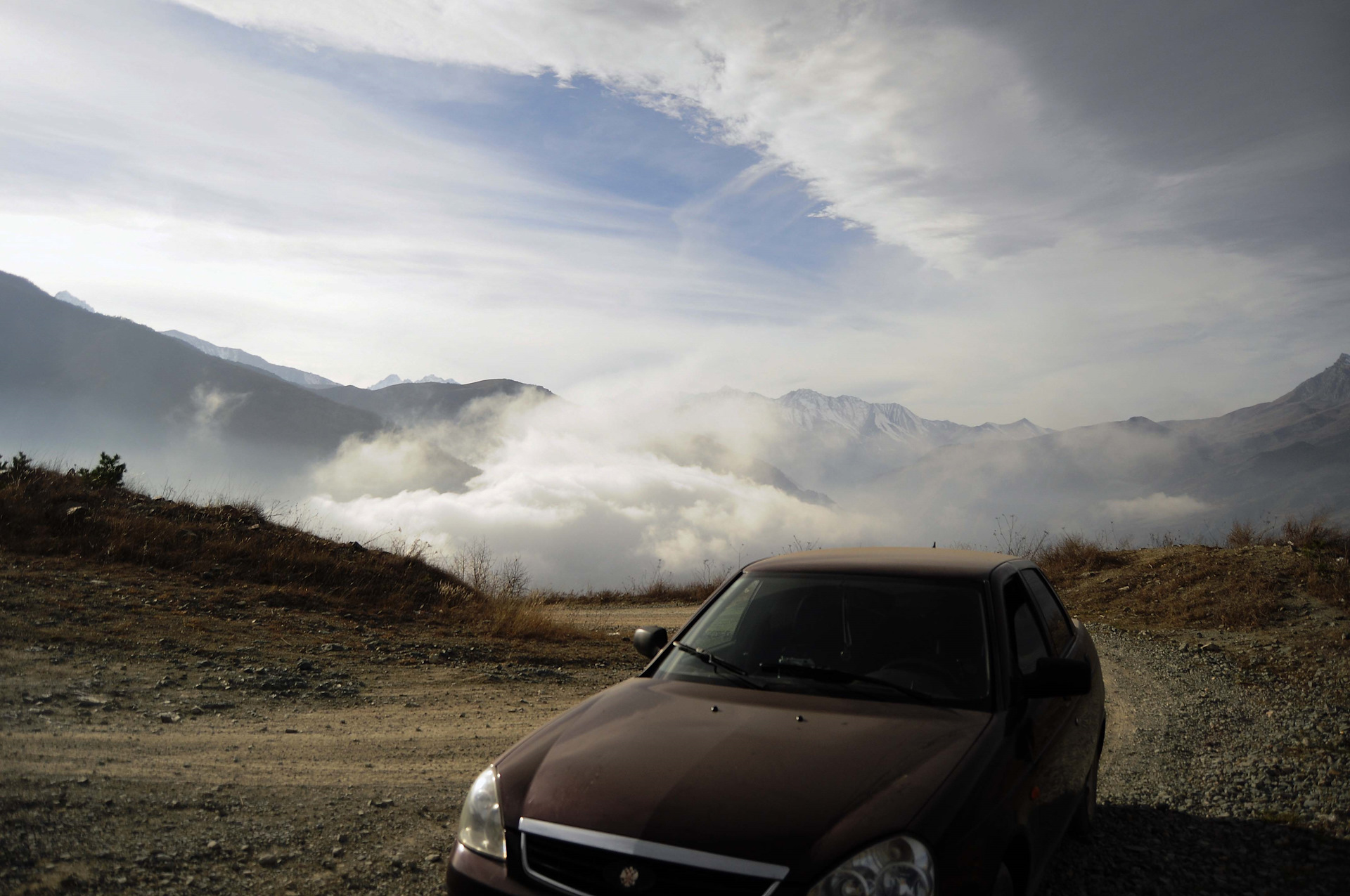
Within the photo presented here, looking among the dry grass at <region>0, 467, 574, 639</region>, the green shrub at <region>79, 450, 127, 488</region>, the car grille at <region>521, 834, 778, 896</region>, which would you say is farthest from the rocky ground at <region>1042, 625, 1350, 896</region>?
the green shrub at <region>79, 450, 127, 488</region>

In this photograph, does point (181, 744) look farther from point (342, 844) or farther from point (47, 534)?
point (47, 534)

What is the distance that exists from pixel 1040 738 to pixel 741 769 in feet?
4.58

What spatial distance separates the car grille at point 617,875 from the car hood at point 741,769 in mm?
64

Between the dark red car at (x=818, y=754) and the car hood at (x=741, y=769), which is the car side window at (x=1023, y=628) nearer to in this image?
the dark red car at (x=818, y=754)

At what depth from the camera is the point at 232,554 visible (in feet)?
37.3

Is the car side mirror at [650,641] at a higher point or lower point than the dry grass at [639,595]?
higher

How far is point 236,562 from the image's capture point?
1118 centimetres

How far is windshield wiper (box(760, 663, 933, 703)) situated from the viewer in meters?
3.14

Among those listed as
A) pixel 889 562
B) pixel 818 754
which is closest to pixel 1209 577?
pixel 889 562

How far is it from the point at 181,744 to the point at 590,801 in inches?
164

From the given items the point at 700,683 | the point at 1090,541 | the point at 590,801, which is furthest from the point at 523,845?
the point at 1090,541

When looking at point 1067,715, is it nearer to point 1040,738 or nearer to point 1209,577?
point 1040,738

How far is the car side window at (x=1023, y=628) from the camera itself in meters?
3.46

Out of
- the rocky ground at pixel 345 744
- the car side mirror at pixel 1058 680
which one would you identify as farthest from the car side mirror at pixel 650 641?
the car side mirror at pixel 1058 680
